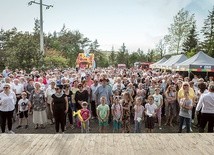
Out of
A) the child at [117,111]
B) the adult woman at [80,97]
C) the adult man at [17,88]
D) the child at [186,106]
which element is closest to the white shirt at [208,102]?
the child at [186,106]

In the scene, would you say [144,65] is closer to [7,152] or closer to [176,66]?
[176,66]

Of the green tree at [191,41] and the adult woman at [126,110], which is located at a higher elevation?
the green tree at [191,41]

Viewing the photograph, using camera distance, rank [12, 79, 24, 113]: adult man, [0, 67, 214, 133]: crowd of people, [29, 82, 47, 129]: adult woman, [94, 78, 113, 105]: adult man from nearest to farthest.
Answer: [0, 67, 214, 133]: crowd of people → [29, 82, 47, 129]: adult woman → [94, 78, 113, 105]: adult man → [12, 79, 24, 113]: adult man

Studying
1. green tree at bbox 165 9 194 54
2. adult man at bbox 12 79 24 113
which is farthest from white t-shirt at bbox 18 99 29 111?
green tree at bbox 165 9 194 54

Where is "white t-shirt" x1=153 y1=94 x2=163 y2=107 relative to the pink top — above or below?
above

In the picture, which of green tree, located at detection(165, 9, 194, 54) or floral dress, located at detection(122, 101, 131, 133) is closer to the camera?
floral dress, located at detection(122, 101, 131, 133)

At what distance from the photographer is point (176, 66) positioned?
23.1 metres

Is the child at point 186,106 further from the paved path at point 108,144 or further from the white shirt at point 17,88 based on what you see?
the white shirt at point 17,88

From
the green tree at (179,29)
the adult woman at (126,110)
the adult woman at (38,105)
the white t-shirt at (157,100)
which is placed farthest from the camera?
the green tree at (179,29)

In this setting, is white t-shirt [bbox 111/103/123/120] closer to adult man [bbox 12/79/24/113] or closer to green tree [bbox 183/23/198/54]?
adult man [bbox 12/79/24/113]

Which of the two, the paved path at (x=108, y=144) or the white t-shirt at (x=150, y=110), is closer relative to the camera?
the paved path at (x=108, y=144)

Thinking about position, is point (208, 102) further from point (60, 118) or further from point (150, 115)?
point (60, 118)

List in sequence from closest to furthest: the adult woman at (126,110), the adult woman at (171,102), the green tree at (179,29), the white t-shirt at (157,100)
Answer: the adult woman at (126,110) → the white t-shirt at (157,100) → the adult woman at (171,102) → the green tree at (179,29)

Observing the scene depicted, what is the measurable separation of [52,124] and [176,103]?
4637mm
